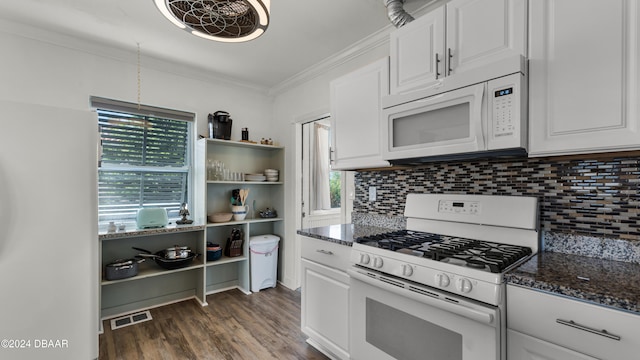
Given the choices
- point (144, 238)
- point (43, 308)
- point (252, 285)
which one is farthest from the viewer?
point (252, 285)

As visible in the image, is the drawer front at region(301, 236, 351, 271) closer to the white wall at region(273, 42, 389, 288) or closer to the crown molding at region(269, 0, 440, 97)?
the white wall at region(273, 42, 389, 288)

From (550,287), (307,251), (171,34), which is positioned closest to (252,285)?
(307,251)

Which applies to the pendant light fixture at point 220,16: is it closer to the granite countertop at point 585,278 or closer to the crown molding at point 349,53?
the crown molding at point 349,53

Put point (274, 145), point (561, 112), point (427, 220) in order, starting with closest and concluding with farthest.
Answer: point (561, 112) → point (427, 220) → point (274, 145)

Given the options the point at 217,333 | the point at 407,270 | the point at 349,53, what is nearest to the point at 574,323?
the point at 407,270

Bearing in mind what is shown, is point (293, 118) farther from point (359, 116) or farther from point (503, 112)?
point (503, 112)

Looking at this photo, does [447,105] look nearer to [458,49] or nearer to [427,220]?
[458,49]

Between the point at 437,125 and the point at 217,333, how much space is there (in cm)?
240

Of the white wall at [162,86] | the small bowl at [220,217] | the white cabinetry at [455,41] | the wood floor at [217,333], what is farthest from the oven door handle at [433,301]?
the small bowl at [220,217]

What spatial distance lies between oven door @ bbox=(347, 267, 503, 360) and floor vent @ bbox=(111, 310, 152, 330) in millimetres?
2141

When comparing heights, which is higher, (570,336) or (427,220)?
(427,220)

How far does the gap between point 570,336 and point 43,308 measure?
2465 millimetres

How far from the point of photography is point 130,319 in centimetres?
269

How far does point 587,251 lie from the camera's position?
55.4 inches
